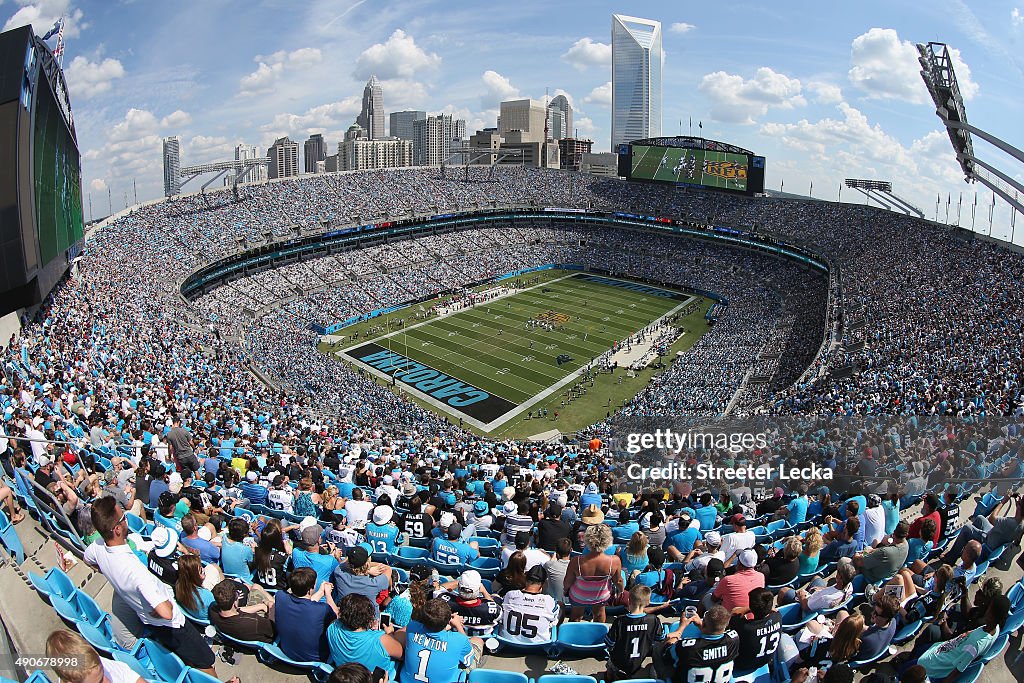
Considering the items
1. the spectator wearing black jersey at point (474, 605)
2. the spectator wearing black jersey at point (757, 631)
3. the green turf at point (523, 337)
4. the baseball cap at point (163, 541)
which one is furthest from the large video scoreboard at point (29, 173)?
the spectator wearing black jersey at point (757, 631)

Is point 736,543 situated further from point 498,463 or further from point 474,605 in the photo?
point 498,463

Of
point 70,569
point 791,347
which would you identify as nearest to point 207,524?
point 70,569

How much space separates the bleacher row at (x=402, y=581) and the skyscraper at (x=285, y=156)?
152640mm

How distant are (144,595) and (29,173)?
23.9m

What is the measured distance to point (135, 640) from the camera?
20.5 feet

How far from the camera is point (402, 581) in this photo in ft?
27.6

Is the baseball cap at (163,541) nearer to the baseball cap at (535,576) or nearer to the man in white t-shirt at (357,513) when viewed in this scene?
the man in white t-shirt at (357,513)

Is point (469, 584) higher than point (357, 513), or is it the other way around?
point (469, 584)

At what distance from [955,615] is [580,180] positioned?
79.0 m

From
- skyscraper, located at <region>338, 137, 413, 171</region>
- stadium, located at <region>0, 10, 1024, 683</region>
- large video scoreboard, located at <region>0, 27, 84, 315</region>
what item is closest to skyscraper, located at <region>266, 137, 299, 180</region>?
skyscraper, located at <region>338, 137, 413, 171</region>

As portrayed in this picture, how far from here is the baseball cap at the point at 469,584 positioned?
6699mm

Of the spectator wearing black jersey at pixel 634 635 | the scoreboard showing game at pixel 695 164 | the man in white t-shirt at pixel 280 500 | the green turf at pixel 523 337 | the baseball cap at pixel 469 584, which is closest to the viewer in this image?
the spectator wearing black jersey at pixel 634 635

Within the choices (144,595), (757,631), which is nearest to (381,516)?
(144,595)

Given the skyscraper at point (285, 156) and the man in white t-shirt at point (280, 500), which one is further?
the skyscraper at point (285, 156)
